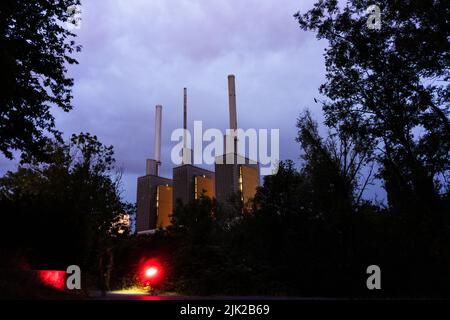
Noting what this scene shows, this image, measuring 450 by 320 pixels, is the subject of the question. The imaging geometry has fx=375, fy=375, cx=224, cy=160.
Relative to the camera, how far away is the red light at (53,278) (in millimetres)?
9797

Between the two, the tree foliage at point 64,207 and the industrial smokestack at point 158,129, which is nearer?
the tree foliage at point 64,207

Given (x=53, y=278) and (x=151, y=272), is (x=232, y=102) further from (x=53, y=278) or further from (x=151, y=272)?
(x=53, y=278)

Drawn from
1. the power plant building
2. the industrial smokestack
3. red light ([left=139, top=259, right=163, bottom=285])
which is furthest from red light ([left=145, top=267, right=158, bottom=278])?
the industrial smokestack

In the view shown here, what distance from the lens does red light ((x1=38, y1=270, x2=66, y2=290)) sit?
32.1ft

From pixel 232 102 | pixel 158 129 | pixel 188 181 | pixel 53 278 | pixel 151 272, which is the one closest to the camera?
pixel 53 278

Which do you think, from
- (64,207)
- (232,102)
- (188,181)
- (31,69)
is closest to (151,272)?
(64,207)

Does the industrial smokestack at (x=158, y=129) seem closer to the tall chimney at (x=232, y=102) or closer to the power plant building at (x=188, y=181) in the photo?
the power plant building at (x=188, y=181)

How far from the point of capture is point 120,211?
934 inches

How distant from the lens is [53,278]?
10.2m

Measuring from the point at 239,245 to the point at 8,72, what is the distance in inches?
600

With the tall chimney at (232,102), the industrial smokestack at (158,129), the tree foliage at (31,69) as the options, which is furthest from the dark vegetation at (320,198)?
the industrial smokestack at (158,129)

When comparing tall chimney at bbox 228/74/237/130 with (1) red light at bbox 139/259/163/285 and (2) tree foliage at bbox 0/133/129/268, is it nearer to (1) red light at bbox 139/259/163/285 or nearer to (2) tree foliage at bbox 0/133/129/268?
(2) tree foliage at bbox 0/133/129/268
